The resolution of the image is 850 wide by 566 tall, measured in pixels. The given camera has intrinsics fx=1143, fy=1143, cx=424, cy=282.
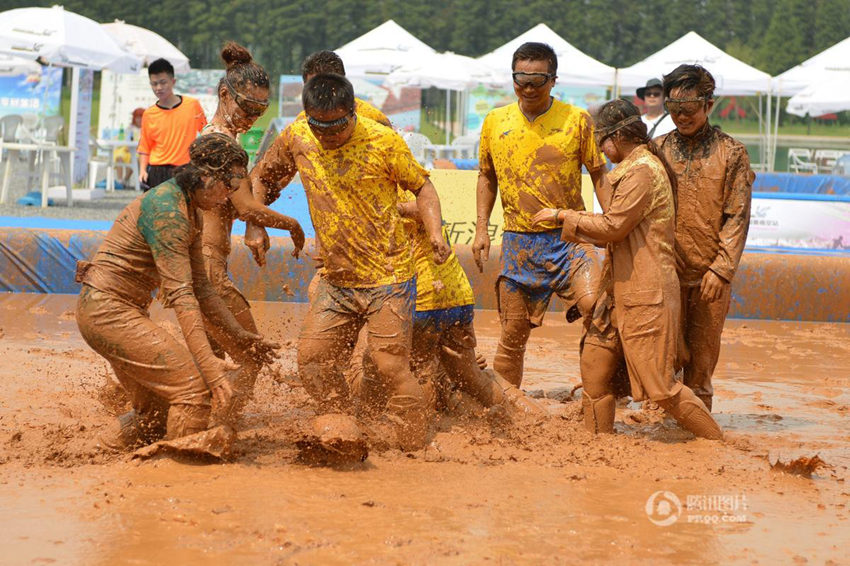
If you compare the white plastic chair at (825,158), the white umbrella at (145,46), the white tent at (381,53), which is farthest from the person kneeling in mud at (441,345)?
the white plastic chair at (825,158)

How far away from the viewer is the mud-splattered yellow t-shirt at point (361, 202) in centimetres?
550

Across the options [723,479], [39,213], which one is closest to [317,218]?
[723,479]

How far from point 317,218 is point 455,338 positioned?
1.16 meters

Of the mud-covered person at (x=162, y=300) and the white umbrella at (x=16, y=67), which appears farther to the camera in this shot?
the white umbrella at (x=16, y=67)

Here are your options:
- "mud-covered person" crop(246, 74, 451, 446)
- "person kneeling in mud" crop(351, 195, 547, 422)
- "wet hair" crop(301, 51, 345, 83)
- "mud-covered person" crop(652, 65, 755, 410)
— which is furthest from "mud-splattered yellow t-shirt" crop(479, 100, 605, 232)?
"mud-covered person" crop(246, 74, 451, 446)

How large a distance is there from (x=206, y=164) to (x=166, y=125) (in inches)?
231

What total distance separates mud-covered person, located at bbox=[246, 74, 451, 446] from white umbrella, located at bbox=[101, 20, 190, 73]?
59.6ft

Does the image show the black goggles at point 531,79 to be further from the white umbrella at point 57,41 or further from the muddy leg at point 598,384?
the white umbrella at point 57,41

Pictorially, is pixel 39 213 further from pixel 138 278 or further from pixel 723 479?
pixel 723 479

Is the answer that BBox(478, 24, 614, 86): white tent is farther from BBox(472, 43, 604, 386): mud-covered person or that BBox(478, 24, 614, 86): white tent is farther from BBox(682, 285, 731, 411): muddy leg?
BBox(682, 285, 731, 411): muddy leg

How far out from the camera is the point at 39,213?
17.0 metres

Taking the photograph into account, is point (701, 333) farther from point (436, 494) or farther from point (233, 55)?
point (233, 55)

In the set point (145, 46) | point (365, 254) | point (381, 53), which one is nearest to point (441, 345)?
point (365, 254)

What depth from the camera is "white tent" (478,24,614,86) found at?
23.2m
